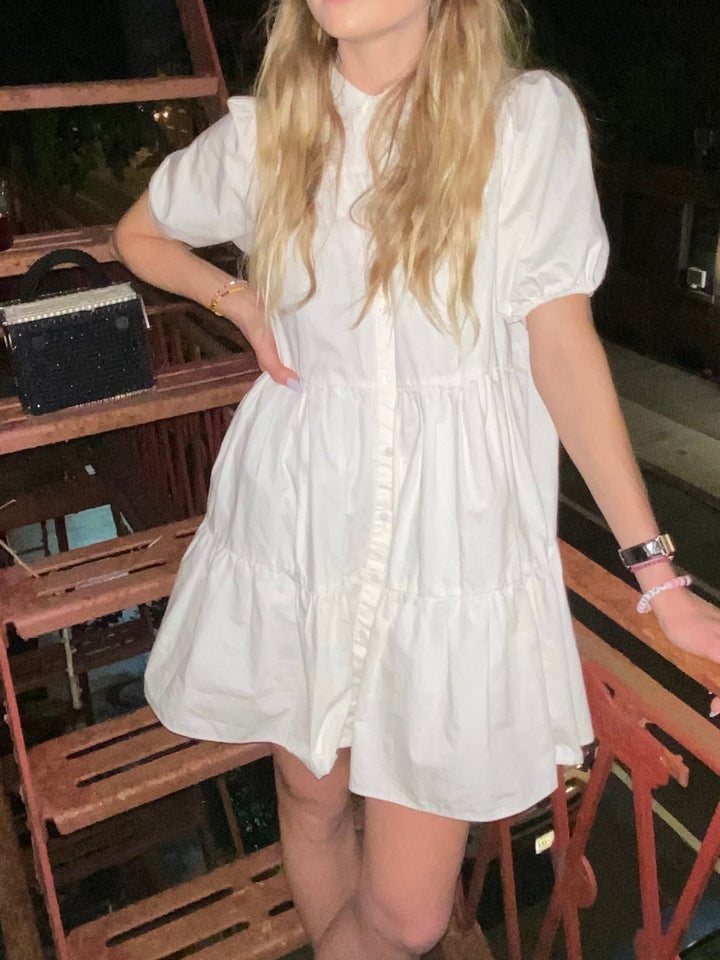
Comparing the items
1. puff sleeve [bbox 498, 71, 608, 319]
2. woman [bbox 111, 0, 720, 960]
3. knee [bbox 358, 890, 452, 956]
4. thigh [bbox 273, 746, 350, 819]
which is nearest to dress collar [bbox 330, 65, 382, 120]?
woman [bbox 111, 0, 720, 960]

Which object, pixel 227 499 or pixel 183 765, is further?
pixel 183 765

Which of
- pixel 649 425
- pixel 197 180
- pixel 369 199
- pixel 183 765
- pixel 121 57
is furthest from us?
pixel 649 425

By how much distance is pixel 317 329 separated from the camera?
0.90 metres

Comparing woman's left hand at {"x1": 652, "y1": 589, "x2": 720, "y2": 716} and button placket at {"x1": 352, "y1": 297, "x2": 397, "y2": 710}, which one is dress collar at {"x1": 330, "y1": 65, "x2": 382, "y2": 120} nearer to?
button placket at {"x1": 352, "y1": 297, "x2": 397, "y2": 710}

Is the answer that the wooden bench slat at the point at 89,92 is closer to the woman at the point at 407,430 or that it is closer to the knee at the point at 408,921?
the woman at the point at 407,430

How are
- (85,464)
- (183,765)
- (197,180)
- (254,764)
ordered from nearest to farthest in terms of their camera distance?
(197,180) → (183,765) → (254,764) → (85,464)

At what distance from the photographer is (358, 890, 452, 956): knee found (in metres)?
0.98

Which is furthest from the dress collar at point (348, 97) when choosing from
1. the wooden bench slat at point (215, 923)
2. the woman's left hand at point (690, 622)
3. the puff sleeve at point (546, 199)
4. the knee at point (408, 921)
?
the wooden bench slat at point (215, 923)

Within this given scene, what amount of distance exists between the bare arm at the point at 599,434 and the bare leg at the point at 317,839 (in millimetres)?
446

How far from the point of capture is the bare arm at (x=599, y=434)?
818mm

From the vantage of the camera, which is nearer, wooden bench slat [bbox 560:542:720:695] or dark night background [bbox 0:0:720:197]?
wooden bench slat [bbox 560:542:720:695]

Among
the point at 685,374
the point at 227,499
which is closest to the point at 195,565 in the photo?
the point at 227,499

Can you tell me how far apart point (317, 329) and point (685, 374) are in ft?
15.4

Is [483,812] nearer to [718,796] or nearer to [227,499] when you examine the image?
[227,499]
